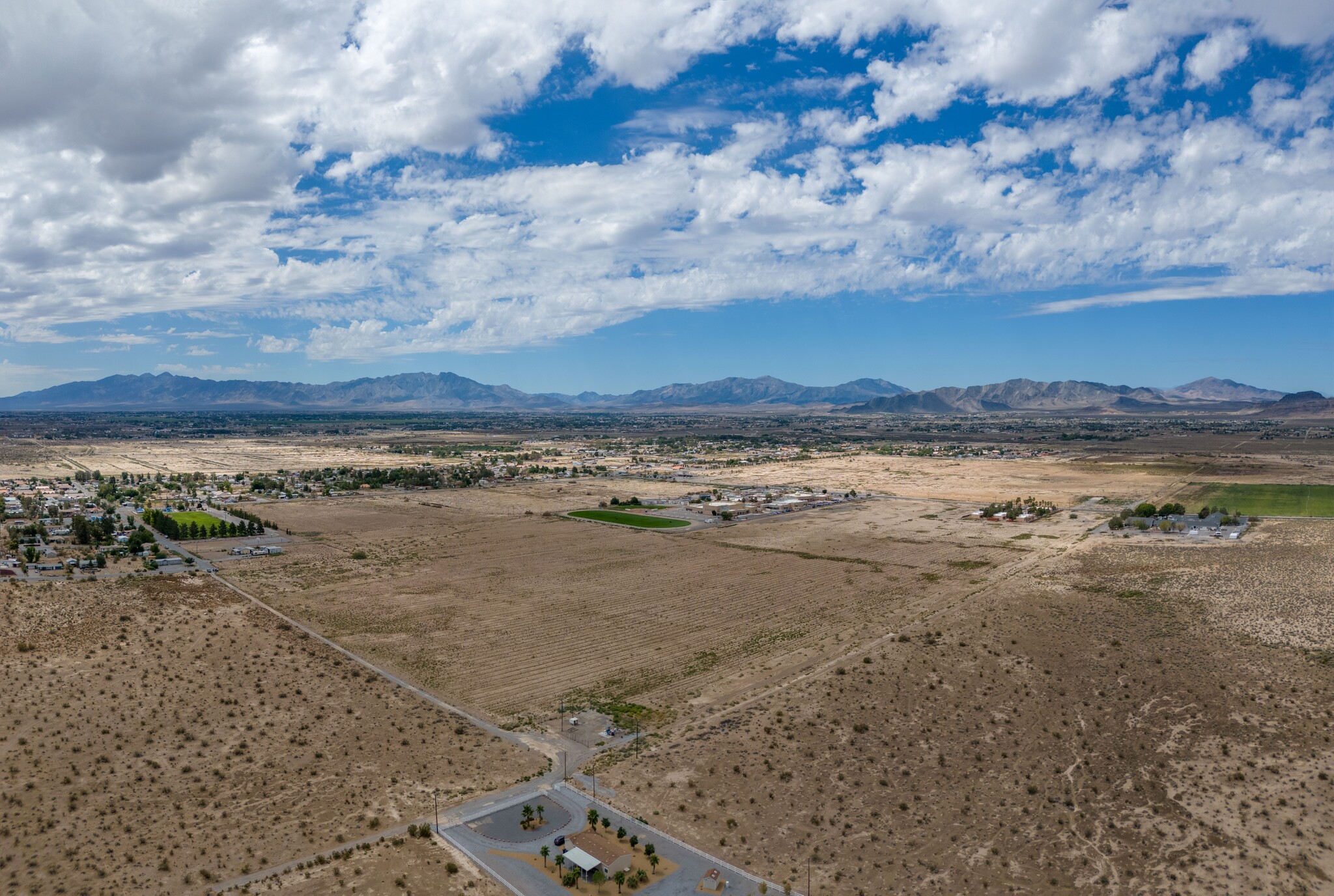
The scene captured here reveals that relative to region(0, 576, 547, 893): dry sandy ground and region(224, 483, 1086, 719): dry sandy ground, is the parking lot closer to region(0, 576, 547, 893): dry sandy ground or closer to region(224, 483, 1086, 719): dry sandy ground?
region(0, 576, 547, 893): dry sandy ground

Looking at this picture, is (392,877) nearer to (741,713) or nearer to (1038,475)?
(741,713)

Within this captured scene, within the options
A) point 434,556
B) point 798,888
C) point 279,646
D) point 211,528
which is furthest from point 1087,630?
point 211,528

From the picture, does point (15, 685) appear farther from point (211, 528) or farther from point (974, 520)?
point (974, 520)

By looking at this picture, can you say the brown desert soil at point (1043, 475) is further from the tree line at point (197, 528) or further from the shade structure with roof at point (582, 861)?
the shade structure with roof at point (582, 861)

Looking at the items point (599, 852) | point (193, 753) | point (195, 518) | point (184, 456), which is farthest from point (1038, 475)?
point (184, 456)

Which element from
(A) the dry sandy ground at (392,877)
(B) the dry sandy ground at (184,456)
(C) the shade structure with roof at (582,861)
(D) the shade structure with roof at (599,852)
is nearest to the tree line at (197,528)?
(A) the dry sandy ground at (392,877)
